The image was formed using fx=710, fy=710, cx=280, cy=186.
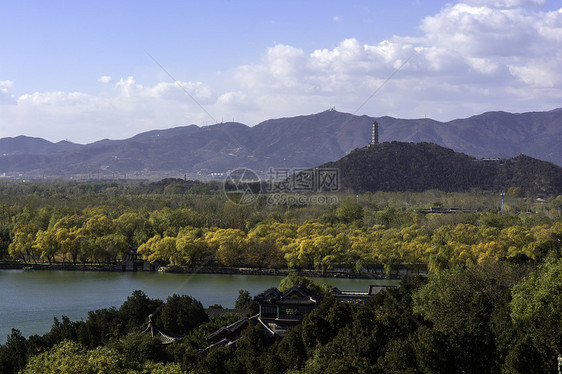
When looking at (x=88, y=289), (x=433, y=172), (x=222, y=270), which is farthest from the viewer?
(x=433, y=172)

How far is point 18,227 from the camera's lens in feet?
109

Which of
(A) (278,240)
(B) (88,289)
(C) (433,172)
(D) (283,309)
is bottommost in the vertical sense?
(B) (88,289)

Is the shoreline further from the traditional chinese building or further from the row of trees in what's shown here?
the traditional chinese building

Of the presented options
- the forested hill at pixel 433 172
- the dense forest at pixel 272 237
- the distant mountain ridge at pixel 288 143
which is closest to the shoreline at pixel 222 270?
the dense forest at pixel 272 237

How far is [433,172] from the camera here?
218 ft

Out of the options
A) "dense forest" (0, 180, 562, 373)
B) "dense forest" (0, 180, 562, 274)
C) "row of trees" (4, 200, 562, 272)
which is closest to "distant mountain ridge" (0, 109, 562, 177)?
"dense forest" (0, 180, 562, 274)

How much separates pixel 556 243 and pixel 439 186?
4618cm

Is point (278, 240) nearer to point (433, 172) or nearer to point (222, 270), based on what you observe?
point (222, 270)

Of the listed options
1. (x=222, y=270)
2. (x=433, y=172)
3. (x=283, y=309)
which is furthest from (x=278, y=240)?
(x=433, y=172)

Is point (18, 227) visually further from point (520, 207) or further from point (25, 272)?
point (520, 207)

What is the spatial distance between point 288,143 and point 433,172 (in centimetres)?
6226

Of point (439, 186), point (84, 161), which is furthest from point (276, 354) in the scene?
point (84, 161)

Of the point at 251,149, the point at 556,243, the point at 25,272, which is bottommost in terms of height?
the point at 25,272

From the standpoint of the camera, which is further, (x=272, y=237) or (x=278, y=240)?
(x=272, y=237)
